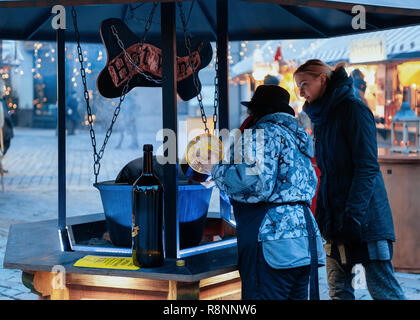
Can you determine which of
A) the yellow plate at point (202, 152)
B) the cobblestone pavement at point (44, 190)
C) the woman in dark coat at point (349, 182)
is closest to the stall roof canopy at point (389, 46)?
the cobblestone pavement at point (44, 190)

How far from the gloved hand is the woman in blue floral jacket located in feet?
1.42

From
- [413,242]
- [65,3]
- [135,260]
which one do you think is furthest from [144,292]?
[413,242]

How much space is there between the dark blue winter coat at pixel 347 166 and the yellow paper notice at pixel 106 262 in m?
1.15

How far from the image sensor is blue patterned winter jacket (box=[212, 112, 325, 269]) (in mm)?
2332

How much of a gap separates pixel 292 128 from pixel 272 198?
1.13 ft

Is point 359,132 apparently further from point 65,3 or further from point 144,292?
point 65,3

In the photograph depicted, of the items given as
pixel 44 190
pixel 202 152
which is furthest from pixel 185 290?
pixel 44 190

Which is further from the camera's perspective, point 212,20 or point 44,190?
point 44,190

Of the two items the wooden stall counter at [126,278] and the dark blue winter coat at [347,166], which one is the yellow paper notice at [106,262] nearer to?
the wooden stall counter at [126,278]

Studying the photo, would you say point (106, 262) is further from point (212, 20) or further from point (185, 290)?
point (212, 20)

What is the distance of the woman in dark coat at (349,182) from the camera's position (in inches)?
112

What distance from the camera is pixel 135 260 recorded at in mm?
2562

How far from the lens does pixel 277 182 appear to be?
2.39 meters
